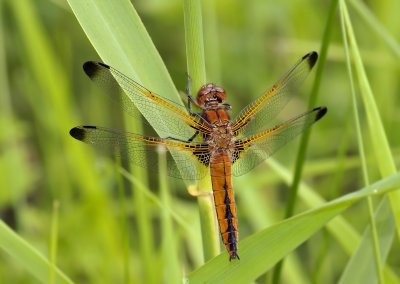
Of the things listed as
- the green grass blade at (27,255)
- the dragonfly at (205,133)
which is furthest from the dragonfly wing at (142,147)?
the green grass blade at (27,255)

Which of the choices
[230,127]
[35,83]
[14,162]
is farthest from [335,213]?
[35,83]

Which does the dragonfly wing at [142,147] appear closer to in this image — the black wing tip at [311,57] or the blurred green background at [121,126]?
the blurred green background at [121,126]

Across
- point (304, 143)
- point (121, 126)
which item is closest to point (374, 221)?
point (304, 143)

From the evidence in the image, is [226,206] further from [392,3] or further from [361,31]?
[361,31]

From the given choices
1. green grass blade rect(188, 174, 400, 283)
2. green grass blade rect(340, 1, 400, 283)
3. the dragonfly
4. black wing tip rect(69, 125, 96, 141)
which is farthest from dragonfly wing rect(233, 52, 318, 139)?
green grass blade rect(188, 174, 400, 283)

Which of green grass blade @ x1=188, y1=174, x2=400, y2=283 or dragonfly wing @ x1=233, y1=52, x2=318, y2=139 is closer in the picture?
green grass blade @ x1=188, y1=174, x2=400, y2=283

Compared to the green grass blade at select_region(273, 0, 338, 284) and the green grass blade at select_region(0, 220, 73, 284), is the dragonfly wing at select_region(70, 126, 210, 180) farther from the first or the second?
the green grass blade at select_region(0, 220, 73, 284)
